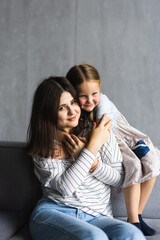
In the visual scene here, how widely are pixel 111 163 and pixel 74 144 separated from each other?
0.24 m

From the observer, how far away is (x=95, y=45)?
3.14 m

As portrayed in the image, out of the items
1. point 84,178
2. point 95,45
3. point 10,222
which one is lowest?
point 10,222

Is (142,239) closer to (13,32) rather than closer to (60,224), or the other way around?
(60,224)

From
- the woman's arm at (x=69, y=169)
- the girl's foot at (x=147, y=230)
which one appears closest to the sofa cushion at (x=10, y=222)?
the woman's arm at (x=69, y=169)

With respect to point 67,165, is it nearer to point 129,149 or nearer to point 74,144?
point 74,144

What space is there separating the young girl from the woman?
0.07m

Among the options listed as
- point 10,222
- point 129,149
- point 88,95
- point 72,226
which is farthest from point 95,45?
point 72,226

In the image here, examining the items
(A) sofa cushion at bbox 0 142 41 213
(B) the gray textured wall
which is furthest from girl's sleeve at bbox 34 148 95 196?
(B) the gray textured wall

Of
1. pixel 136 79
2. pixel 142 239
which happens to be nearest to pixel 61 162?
pixel 142 239

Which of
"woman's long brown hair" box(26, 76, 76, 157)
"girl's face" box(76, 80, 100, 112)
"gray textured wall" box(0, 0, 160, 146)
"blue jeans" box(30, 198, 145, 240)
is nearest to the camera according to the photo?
"blue jeans" box(30, 198, 145, 240)

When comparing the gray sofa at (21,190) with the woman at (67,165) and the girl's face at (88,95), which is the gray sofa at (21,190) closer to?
the woman at (67,165)

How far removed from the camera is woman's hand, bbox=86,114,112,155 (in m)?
1.46

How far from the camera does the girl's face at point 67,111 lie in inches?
59.5

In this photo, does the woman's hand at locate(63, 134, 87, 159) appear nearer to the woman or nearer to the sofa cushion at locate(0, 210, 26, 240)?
the woman
